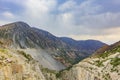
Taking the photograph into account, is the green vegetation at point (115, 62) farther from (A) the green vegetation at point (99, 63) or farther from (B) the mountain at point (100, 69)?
(A) the green vegetation at point (99, 63)

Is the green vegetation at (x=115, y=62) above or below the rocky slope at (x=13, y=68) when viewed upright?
above

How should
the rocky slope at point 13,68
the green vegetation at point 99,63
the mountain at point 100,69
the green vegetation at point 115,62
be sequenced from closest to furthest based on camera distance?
the rocky slope at point 13,68, the mountain at point 100,69, the green vegetation at point 115,62, the green vegetation at point 99,63

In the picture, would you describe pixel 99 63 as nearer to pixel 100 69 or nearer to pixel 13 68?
pixel 100 69

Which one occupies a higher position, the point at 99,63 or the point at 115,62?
the point at 99,63

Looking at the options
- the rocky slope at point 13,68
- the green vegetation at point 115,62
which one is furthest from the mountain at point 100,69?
the rocky slope at point 13,68

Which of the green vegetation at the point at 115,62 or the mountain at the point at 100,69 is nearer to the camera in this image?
the mountain at the point at 100,69

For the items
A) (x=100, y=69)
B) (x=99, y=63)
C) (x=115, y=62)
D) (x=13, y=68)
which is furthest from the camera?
(x=99, y=63)

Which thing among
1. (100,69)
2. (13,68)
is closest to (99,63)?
(100,69)

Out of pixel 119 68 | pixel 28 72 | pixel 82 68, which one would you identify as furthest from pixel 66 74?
pixel 28 72

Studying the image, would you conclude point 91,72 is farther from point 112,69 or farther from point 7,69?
point 7,69

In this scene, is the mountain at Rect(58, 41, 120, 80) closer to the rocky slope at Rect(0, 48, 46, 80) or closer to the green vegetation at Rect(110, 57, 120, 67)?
the green vegetation at Rect(110, 57, 120, 67)

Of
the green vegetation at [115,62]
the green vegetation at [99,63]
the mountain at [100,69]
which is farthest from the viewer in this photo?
the green vegetation at [99,63]
